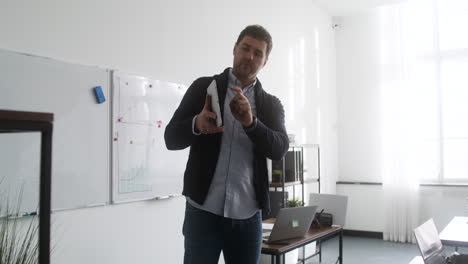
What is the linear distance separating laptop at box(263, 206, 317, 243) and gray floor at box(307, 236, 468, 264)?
2129mm

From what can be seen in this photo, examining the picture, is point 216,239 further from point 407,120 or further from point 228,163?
point 407,120

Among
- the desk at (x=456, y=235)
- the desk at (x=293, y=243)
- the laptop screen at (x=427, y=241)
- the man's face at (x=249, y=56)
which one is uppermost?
the man's face at (x=249, y=56)

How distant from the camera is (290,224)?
2.59m

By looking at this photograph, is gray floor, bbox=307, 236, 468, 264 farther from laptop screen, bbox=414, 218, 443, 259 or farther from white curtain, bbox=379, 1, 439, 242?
laptop screen, bbox=414, 218, 443, 259

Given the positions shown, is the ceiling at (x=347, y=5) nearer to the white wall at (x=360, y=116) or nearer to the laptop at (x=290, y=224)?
the white wall at (x=360, y=116)

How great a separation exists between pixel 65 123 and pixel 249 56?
143cm

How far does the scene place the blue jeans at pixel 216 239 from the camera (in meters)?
1.30

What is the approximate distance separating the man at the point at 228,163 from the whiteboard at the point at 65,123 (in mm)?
1057

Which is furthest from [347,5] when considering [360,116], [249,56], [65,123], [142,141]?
[249,56]

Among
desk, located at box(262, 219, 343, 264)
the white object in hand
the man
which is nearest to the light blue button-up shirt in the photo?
the man

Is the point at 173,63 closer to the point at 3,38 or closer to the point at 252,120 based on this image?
the point at 3,38

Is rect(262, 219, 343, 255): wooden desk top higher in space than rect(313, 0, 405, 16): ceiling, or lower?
lower

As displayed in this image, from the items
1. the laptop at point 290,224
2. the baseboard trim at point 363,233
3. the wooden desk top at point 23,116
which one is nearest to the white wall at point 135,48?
the laptop at point 290,224

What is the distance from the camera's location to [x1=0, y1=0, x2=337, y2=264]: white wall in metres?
2.29
